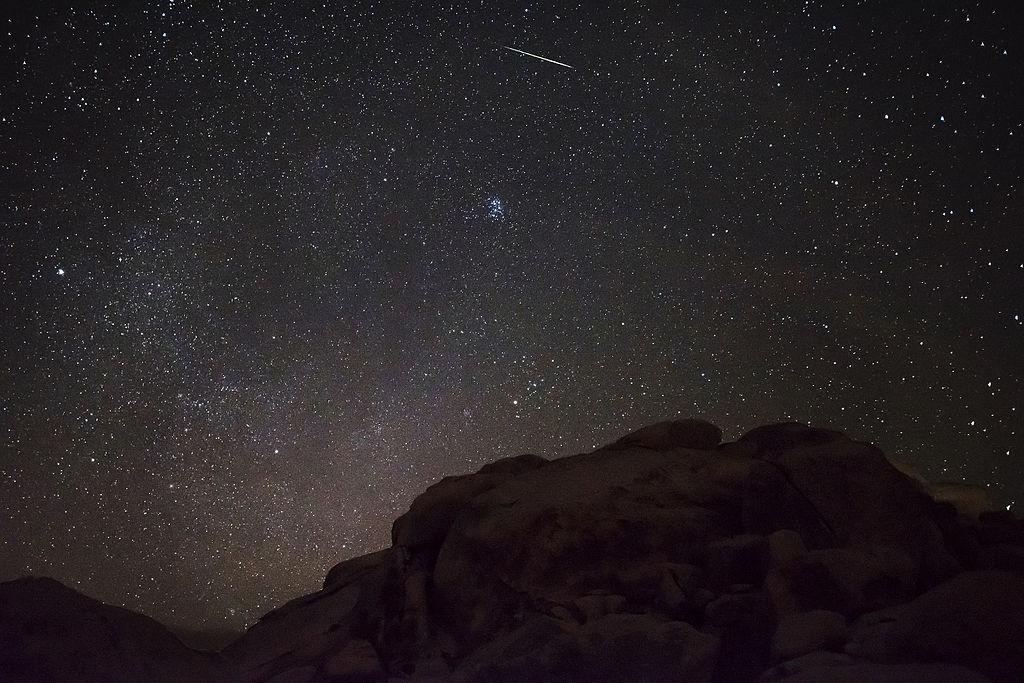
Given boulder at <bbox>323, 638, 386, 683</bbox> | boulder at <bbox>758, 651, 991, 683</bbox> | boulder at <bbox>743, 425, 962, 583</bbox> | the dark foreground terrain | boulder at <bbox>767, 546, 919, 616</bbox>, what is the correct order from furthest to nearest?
boulder at <bbox>743, 425, 962, 583</bbox> → boulder at <bbox>323, 638, 386, 683</bbox> → boulder at <bbox>767, 546, 919, 616</bbox> → the dark foreground terrain → boulder at <bbox>758, 651, 991, 683</bbox>

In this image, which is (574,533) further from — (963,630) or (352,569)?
(352,569)

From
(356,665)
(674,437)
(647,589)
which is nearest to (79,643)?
(356,665)

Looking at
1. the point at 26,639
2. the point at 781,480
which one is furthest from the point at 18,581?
the point at 781,480

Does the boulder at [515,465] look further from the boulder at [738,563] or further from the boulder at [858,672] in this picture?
the boulder at [858,672]

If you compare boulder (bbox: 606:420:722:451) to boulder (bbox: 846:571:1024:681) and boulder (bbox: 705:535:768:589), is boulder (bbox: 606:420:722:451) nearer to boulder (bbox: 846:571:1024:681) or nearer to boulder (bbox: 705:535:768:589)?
boulder (bbox: 705:535:768:589)

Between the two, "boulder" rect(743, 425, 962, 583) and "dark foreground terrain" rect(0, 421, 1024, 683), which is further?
"boulder" rect(743, 425, 962, 583)

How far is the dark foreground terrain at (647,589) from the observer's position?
8.01 m

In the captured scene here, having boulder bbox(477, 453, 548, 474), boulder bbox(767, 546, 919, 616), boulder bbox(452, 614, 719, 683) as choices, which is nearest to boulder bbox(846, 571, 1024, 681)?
boulder bbox(767, 546, 919, 616)

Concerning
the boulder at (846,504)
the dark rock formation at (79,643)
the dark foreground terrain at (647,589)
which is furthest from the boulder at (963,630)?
the dark rock formation at (79,643)

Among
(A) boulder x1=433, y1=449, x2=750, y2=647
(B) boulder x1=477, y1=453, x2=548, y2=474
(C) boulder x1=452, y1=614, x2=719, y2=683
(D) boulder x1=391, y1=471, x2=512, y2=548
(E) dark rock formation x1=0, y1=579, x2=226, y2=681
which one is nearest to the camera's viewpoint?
(C) boulder x1=452, y1=614, x2=719, y2=683

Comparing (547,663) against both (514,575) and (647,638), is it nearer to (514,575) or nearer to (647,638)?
(647,638)

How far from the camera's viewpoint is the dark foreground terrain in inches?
315

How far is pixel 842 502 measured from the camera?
449 inches

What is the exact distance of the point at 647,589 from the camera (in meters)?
10.1
